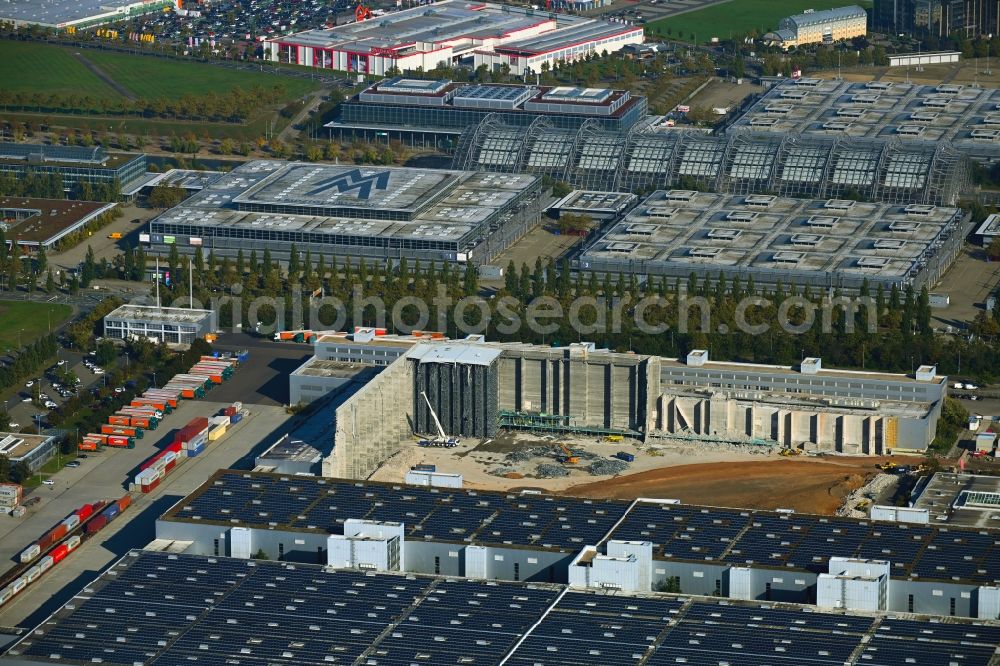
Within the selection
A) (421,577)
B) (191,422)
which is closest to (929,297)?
(191,422)

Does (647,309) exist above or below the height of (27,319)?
above

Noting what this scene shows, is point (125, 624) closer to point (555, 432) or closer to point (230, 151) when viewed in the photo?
point (555, 432)

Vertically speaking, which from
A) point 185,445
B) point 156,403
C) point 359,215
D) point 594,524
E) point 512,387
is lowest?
point 594,524

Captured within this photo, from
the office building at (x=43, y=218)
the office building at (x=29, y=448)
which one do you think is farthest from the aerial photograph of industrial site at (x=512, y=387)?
the office building at (x=43, y=218)

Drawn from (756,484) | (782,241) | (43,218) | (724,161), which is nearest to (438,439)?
(756,484)

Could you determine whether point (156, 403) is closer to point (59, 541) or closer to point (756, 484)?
point (59, 541)

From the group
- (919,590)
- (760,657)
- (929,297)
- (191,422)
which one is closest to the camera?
(760,657)

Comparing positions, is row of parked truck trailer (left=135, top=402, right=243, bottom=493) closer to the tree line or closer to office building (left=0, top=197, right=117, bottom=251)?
the tree line

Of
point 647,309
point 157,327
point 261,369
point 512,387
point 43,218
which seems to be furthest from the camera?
point 43,218
